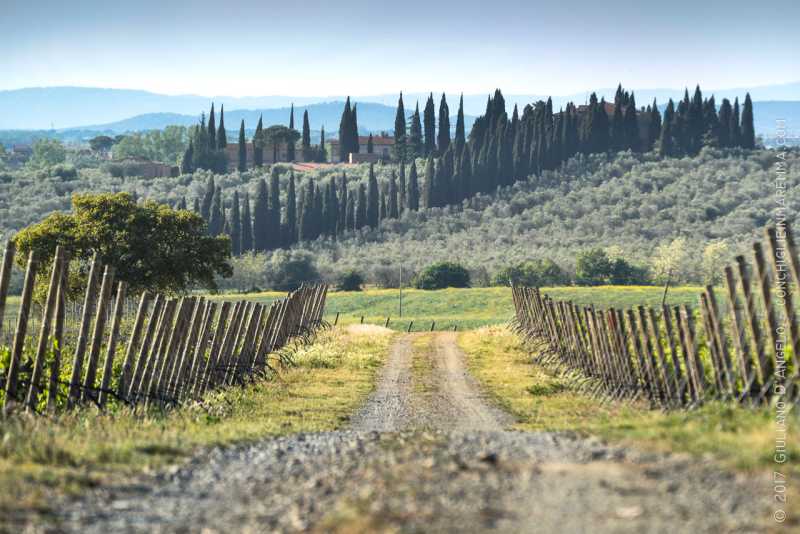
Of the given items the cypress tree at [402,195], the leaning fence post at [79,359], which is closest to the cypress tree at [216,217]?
the cypress tree at [402,195]

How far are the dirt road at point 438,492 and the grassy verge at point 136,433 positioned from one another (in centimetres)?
48

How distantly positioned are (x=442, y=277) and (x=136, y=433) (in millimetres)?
108539

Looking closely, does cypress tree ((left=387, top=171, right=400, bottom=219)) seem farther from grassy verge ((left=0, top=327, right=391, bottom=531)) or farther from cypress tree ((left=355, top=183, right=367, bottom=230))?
grassy verge ((left=0, top=327, right=391, bottom=531))

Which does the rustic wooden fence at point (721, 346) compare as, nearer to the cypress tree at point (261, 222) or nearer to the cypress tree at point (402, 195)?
the cypress tree at point (261, 222)

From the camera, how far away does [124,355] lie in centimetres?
2105

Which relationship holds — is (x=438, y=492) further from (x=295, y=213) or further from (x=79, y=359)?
(x=295, y=213)

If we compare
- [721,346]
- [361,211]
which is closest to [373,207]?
[361,211]

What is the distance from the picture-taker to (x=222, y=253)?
5706cm

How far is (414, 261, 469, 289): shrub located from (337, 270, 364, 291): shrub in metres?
6.18

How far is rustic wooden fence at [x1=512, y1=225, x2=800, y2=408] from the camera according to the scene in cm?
1396

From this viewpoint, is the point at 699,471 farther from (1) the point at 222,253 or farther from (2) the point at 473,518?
(1) the point at 222,253

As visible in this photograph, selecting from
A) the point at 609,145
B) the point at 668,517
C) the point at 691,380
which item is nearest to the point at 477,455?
the point at 668,517

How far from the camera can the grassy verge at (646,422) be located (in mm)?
9867

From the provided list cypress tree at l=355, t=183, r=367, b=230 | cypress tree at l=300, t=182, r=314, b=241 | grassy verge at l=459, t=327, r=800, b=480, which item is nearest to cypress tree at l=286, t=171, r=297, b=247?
cypress tree at l=300, t=182, r=314, b=241
